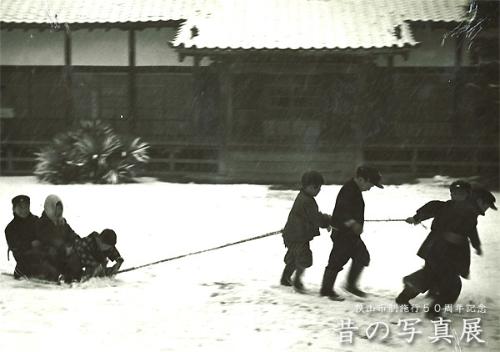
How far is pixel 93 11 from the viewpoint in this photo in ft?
43.6

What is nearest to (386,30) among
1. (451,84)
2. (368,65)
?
(368,65)

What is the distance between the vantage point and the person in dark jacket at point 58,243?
5.46m

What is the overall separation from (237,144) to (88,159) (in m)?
3.12

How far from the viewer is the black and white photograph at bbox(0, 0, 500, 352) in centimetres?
552

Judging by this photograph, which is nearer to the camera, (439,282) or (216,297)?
(439,282)

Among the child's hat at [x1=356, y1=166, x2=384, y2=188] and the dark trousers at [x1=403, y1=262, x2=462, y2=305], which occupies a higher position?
the child's hat at [x1=356, y1=166, x2=384, y2=188]

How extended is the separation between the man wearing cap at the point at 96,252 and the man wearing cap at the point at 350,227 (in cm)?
181

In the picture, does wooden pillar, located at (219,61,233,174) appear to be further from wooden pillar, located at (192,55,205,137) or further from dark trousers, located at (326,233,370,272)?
dark trousers, located at (326,233,370,272)

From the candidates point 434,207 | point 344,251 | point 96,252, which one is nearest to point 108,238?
point 96,252

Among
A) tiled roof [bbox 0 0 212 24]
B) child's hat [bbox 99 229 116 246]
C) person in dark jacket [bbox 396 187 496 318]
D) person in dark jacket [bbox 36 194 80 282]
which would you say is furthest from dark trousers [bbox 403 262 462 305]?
tiled roof [bbox 0 0 212 24]

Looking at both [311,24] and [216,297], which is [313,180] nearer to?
[216,297]

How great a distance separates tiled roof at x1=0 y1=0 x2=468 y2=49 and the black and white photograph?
0.05 meters

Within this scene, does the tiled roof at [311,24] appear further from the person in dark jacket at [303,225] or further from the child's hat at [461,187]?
the child's hat at [461,187]

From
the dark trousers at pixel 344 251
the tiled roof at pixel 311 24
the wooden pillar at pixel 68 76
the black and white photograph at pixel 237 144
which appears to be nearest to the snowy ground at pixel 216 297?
the black and white photograph at pixel 237 144
